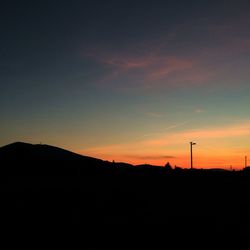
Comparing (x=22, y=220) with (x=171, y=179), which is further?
(x=171, y=179)

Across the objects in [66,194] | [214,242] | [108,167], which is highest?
[108,167]

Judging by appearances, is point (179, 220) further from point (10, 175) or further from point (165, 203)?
point (10, 175)

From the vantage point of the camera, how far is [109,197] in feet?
73.1

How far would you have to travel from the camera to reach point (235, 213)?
20.4 meters

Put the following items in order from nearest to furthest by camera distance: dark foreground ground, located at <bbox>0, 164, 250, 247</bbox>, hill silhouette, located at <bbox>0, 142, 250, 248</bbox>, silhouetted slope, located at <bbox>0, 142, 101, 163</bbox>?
dark foreground ground, located at <bbox>0, 164, 250, 247</bbox>
hill silhouette, located at <bbox>0, 142, 250, 248</bbox>
silhouetted slope, located at <bbox>0, 142, 101, 163</bbox>

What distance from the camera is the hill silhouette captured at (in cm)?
1739

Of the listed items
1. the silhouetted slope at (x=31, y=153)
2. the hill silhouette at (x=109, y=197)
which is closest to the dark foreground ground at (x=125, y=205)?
the hill silhouette at (x=109, y=197)

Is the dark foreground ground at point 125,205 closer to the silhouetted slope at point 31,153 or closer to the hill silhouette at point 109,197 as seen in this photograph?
the hill silhouette at point 109,197

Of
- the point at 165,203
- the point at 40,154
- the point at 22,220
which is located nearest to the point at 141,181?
the point at 165,203

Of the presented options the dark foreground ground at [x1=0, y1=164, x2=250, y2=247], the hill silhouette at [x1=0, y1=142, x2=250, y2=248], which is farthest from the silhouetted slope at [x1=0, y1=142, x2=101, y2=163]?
the dark foreground ground at [x1=0, y1=164, x2=250, y2=247]

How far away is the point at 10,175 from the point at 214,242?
17.6m

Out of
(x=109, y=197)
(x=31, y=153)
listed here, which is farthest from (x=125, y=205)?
Result: (x=31, y=153)

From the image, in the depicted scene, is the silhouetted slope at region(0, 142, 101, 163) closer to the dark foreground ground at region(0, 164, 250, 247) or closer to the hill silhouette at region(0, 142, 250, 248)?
the hill silhouette at region(0, 142, 250, 248)

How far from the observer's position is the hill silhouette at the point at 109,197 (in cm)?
1739
